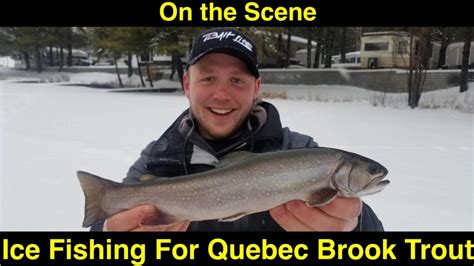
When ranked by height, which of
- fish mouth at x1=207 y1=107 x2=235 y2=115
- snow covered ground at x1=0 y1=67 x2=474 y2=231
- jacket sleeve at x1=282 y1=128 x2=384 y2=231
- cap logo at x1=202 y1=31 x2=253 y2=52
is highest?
cap logo at x1=202 y1=31 x2=253 y2=52

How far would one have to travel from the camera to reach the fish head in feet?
8.99

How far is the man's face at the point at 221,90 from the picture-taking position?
10.3ft

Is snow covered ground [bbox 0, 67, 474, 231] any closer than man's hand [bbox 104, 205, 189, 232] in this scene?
No

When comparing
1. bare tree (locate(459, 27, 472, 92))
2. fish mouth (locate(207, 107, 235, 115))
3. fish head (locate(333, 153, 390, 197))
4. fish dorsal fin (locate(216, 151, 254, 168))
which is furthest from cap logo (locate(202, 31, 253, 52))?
bare tree (locate(459, 27, 472, 92))

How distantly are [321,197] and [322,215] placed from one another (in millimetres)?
163

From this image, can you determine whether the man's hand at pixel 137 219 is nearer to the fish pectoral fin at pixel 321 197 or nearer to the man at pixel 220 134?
the man at pixel 220 134

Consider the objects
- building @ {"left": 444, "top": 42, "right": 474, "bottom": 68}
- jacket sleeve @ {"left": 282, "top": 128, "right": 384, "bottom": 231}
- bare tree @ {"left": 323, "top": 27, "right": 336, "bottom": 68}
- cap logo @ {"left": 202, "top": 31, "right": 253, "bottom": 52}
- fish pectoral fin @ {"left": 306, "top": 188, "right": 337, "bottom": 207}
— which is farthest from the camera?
building @ {"left": 444, "top": 42, "right": 474, "bottom": 68}

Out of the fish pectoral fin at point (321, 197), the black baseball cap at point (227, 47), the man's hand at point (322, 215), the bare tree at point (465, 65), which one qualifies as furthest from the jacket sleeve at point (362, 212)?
the bare tree at point (465, 65)

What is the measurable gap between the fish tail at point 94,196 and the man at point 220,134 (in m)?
0.10

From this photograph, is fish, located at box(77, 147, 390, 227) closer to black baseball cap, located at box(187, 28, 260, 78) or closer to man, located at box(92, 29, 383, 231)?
man, located at box(92, 29, 383, 231)

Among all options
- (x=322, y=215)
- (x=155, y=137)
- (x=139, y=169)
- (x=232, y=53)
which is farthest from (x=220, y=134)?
(x=155, y=137)

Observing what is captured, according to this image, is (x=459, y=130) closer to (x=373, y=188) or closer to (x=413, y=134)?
(x=413, y=134)

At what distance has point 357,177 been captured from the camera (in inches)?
109

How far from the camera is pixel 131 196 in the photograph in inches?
114
